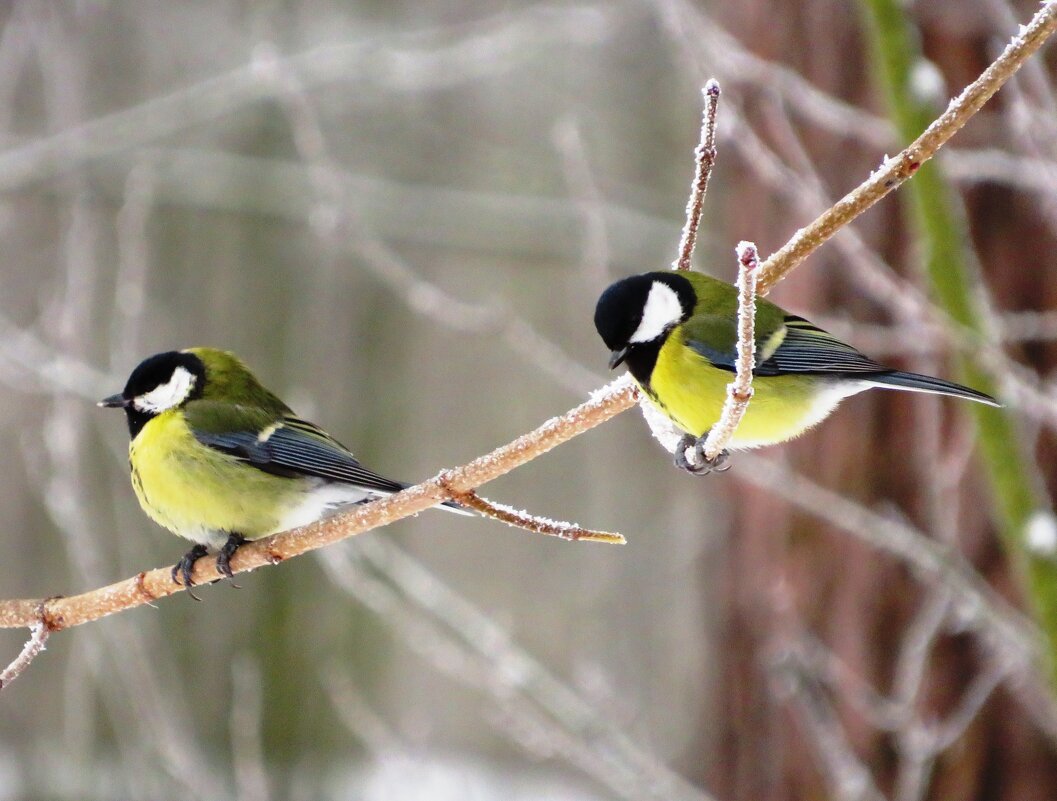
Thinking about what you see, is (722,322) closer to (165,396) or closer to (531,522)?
(531,522)

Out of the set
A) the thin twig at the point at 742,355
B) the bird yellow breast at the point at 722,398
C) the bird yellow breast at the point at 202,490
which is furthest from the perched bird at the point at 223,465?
the thin twig at the point at 742,355

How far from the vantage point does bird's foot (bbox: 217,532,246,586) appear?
2744 mm

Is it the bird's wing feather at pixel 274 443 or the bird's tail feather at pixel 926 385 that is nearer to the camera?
the bird's tail feather at pixel 926 385

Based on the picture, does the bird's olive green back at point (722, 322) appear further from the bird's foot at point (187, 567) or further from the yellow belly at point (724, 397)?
the bird's foot at point (187, 567)

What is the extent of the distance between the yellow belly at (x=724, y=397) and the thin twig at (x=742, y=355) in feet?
2.03

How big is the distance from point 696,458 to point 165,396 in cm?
165

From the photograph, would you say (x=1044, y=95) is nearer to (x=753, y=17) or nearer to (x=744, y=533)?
(x=753, y=17)

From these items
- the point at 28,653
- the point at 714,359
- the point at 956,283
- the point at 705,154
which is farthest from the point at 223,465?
the point at 956,283

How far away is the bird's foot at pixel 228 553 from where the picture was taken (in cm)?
274

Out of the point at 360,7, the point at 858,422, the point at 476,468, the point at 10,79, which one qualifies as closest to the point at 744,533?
the point at 858,422

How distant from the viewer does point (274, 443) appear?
3.23m

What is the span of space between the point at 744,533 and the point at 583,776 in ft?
8.79

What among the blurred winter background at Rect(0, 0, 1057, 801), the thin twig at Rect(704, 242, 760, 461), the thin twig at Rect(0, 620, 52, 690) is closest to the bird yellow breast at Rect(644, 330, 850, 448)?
the blurred winter background at Rect(0, 0, 1057, 801)

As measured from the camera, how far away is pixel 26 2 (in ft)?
17.0
